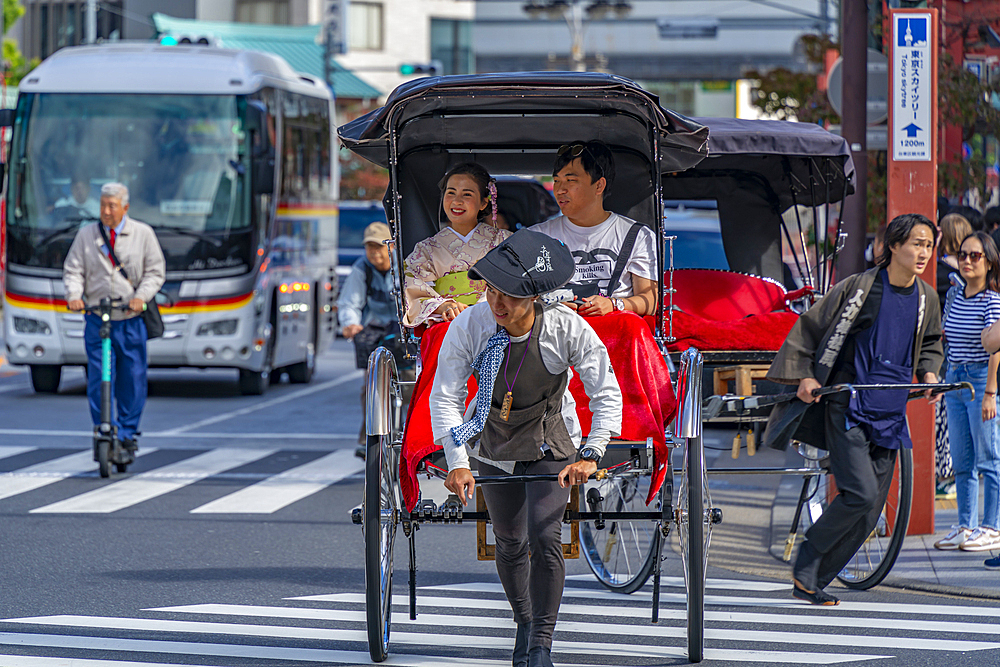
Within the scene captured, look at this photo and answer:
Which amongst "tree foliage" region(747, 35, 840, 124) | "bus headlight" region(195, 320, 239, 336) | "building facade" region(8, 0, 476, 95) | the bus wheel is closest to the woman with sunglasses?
"tree foliage" region(747, 35, 840, 124)

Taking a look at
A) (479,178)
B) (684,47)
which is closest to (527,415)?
(479,178)

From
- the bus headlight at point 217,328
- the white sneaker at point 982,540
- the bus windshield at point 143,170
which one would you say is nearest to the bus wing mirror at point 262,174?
the bus windshield at point 143,170

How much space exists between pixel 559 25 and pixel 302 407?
5779 centimetres

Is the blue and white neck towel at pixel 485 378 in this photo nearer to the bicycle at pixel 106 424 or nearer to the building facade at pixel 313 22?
the bicycle at pixel 106 424

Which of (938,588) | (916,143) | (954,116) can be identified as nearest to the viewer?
(938,588)

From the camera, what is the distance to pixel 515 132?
288 inches

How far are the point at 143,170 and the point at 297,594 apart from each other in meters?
9.68

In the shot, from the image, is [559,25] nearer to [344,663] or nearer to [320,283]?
[320,283]

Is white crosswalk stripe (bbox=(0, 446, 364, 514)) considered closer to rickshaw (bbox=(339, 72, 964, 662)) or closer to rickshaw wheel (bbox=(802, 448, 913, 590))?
rickshaw (bbox=(339, 72, 964, 662))

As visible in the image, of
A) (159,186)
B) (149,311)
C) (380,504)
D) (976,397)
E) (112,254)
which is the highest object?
(159,186)

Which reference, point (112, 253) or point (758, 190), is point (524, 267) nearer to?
point (758, 190)

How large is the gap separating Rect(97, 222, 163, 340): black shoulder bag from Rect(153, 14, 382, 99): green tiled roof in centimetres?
2907

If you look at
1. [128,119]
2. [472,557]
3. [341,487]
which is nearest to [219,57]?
[128,119]

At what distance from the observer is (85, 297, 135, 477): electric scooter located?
10.4m
